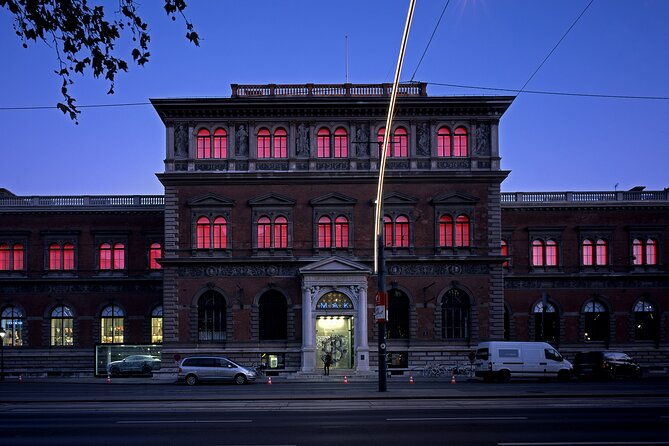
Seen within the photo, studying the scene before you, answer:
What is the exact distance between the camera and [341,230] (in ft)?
167

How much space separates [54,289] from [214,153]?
1667cm

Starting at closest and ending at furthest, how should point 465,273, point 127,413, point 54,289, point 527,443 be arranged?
point 527,443 < point 127,413 < point 465,273 < point 54,289

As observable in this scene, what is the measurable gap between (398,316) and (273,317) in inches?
310

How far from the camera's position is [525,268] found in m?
58.7

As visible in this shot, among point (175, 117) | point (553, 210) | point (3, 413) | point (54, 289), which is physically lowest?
point (3, 413)

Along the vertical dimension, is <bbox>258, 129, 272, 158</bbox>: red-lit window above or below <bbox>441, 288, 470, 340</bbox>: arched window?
above

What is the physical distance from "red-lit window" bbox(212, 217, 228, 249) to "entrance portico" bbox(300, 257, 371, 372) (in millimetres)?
5540

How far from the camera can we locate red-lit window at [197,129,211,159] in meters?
51.2

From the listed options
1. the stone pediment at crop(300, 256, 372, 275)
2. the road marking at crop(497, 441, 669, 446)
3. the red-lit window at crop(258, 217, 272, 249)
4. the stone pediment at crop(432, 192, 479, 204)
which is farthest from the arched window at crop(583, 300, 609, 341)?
the road marking at crop(497, 441, 669, 446)

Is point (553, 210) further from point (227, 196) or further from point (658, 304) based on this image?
point (227, 196)

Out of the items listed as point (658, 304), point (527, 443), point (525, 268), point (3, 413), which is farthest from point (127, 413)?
point (658, 304)

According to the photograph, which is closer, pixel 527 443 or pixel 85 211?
pixel 527 443

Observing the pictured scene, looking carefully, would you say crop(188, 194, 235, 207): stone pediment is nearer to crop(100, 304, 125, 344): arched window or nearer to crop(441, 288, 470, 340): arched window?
crop(100, 304, 125, 344): arched window

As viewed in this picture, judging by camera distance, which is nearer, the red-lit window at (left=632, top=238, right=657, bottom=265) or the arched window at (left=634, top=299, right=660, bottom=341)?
the arched window at (left=634, top=299, right=660, bottom=341)
